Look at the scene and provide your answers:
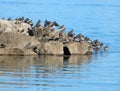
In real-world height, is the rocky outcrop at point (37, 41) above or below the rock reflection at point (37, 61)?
above

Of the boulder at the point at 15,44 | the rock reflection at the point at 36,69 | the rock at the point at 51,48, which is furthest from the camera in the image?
the rock at the point at 51,48

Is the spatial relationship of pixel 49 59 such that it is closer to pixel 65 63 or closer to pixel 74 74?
pixel 65 63

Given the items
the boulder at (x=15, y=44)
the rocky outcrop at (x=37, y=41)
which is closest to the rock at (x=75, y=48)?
the rocky outcrop at (x=37, y=41)

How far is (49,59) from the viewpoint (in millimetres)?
31625

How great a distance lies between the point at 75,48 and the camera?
3397 cm

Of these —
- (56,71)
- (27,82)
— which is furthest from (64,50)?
(27,82)

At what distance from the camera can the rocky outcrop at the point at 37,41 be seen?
1269 inches

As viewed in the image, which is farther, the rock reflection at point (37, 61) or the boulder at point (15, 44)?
the boulder at point (15, 44)

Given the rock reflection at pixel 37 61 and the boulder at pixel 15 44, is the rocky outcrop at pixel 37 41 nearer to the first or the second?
the boulder at pixel 15 44

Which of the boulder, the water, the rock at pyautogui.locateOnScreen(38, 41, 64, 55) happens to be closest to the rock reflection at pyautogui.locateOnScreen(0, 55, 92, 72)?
the water

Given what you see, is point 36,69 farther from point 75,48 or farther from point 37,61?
point 75,48

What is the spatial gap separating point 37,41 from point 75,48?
2020 millimetres

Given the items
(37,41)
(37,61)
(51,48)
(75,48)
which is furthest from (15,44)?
(75,48)

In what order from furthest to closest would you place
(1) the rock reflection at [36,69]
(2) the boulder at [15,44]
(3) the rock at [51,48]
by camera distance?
(3) the rock at [51,48] → (2) the boulder at [15,44] → (1) the rock reflection at [36,69]
